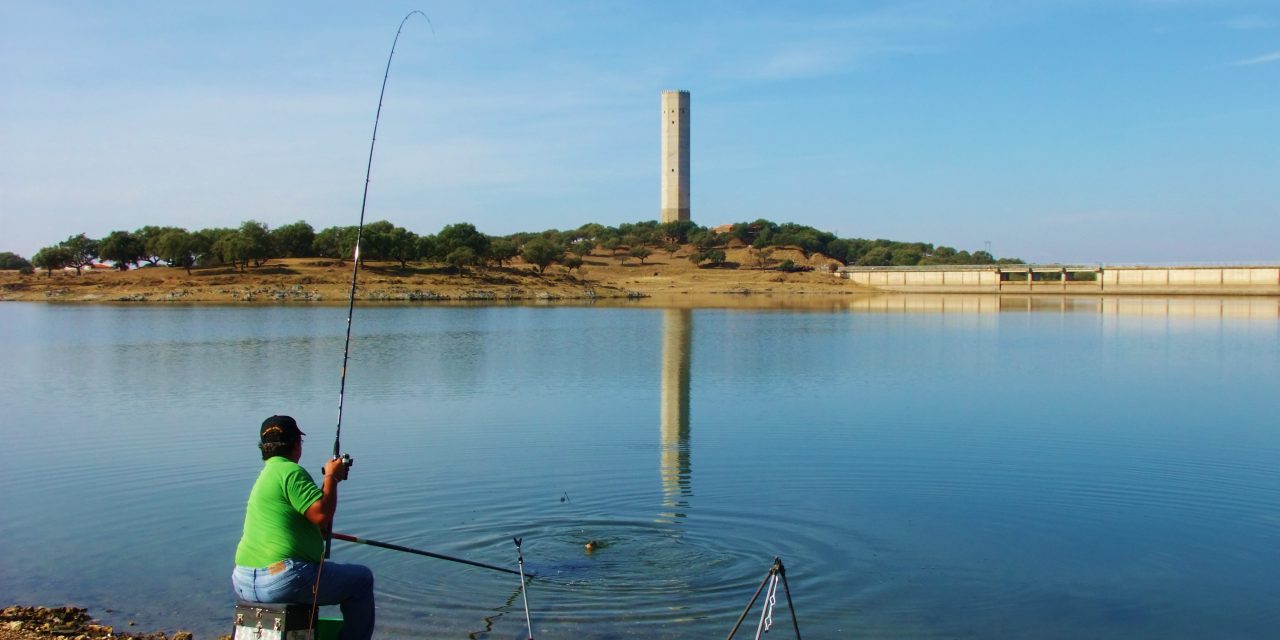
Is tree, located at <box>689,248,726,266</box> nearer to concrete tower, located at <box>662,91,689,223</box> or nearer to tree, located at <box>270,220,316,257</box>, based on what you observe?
concrete tower, located at <box>662,91,689,223</box>

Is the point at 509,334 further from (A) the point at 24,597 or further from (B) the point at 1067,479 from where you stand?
(A) the point at 24,597

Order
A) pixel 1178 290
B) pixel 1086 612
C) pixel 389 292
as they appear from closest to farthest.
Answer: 1. pixel 1086 612
2. pixel 389 292
3. pixel 1178 290

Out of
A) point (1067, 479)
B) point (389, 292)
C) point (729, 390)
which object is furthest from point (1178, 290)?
point (1067, 479)

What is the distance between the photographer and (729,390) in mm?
25844

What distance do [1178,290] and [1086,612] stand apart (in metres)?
114

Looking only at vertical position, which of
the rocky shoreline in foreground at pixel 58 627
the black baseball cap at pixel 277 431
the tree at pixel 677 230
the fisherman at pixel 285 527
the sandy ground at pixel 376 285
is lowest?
the rocky shoreline in foreground at pixel 58 627

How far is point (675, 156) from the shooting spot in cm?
14625

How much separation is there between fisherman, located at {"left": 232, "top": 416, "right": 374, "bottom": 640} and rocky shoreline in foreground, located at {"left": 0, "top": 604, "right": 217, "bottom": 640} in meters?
2.46

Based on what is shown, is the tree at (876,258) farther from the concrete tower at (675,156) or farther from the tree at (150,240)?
the tree at (150,240)

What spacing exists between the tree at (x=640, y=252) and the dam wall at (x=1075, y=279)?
1108 inches

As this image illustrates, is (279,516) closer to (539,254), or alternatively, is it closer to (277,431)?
(277,431)

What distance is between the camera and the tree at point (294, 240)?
103 meters

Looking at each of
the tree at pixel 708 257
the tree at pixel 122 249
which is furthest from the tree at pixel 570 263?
the tree at pixel 122 249

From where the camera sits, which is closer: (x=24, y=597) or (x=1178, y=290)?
(x=24, y=597)
